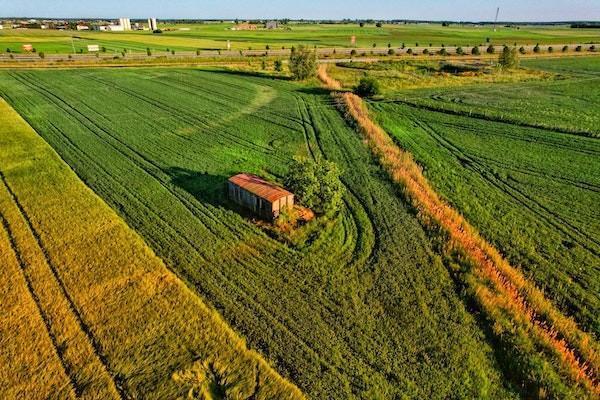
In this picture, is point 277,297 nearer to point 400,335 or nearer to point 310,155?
point 400,335

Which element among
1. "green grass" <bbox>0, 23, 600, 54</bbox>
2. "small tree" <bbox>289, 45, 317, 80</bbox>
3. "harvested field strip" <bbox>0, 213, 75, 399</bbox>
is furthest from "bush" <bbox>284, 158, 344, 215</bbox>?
"green grass" <bbox>0, 23, 600, 54</bbox>

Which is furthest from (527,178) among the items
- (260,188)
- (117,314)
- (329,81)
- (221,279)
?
(329,81)

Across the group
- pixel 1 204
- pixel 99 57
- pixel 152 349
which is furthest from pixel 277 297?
pixel 99 57

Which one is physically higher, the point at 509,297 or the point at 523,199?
the point at 523,199

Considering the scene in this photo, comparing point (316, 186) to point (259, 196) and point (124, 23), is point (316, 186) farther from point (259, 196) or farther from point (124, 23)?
point (124, 23)

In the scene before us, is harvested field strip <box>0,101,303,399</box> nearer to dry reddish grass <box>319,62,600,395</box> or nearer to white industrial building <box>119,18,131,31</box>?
dry reddish grass <box>319,62,600,395</box>

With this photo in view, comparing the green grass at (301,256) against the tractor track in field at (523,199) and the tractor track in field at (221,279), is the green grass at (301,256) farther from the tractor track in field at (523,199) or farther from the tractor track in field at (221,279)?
the tractor track in field at (523,199)
